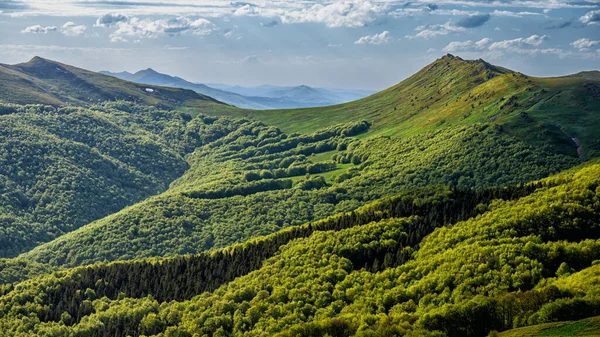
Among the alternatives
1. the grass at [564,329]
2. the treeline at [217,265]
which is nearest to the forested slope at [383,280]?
the treeline at [217,265]

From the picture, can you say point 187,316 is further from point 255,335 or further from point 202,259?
point 202,259

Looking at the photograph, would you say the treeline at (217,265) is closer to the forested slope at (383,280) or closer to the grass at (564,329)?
the forested slope at (383,280)

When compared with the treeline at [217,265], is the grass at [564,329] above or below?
above

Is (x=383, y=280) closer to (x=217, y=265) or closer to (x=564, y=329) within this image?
(x=217, y=265)

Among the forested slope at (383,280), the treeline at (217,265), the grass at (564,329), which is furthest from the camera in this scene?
the treeline at (217,265)

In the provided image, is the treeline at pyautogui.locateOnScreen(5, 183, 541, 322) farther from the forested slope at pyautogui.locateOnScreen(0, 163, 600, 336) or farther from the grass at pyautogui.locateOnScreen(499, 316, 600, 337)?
the grass at pyautogui.locateOnScreen(499, 316, 600, 337)

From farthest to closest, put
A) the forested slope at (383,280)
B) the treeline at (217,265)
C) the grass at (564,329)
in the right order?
the treeline at (217,265)
the forested slope at (383,280)
the grass at (564,329)
